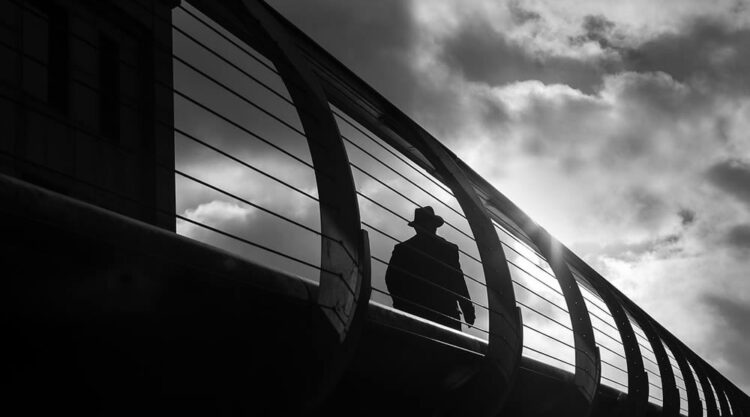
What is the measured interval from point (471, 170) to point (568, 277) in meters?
0.76

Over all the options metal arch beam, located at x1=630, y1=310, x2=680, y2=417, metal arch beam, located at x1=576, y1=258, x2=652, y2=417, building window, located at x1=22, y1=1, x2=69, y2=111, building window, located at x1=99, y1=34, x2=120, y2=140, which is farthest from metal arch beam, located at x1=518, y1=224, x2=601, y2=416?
building window, located at x1=99, y1=34, x2=120, y2=140

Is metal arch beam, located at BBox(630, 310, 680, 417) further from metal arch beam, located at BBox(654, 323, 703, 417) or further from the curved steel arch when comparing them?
the curved steel arch

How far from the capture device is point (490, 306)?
2.64 meters

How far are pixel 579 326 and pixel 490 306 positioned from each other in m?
1.21

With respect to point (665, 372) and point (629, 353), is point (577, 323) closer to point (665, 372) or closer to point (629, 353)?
point (629, 353)

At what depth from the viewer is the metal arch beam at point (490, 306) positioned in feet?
8.42

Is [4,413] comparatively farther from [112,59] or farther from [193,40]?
[112,59]

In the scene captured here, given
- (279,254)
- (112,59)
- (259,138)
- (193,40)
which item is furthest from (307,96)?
(112,59)

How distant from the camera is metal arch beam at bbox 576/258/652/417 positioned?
4340 mm

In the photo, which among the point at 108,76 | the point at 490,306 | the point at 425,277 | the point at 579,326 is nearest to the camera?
the point at 490,306

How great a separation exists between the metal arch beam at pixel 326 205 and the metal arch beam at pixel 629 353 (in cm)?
273

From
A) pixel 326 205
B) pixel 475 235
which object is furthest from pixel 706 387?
pixel 326 205

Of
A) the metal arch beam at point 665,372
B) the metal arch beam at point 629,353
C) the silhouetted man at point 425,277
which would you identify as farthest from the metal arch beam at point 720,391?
the metal arch beam at point 629,353

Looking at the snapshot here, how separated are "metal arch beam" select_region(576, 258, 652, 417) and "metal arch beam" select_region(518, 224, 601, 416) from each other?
→ 682 millimetres
